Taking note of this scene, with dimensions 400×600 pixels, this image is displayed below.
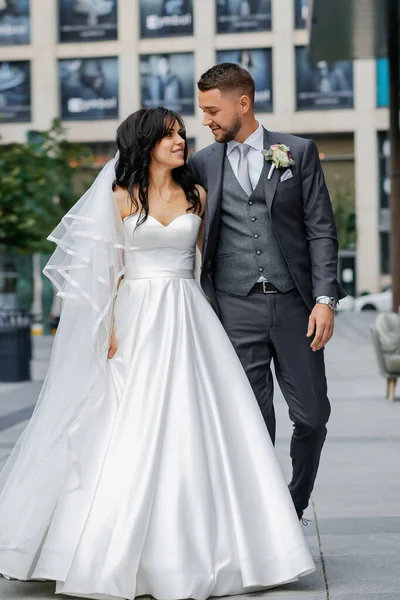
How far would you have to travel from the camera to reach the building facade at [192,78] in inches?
1925

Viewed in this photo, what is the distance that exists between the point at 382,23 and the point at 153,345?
21.0 m

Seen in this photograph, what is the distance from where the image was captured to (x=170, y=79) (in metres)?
49.7

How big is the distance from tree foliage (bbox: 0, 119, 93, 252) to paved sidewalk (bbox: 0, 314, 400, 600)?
9.58 meters

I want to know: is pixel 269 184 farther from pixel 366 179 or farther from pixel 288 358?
pixel 366 179

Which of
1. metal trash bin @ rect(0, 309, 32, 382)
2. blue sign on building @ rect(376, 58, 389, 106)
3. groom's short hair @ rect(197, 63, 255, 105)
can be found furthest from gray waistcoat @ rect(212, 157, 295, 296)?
blue sign on building @ rect(376, 58, 389, 106)

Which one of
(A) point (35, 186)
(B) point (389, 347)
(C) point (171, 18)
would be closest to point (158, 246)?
(B) point (389, 347)

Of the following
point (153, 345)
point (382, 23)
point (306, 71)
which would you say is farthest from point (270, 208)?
point (306, 71)

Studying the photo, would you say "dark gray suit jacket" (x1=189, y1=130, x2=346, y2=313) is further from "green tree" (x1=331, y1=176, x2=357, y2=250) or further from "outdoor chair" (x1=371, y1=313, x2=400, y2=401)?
"green tree" (x1=331, y1=176, x2=357, y2=250)

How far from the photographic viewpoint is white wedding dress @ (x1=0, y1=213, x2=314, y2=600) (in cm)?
448

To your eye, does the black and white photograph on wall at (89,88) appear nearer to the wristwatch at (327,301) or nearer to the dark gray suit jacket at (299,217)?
the dark gray suit jacket at (299,217)

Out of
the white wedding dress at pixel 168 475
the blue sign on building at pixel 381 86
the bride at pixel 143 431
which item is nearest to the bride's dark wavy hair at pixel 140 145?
the bride at pixel 143 431

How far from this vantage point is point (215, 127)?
16.6 feet

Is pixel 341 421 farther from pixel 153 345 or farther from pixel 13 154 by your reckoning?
pixel 13 154

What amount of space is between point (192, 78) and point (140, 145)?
149 ft
